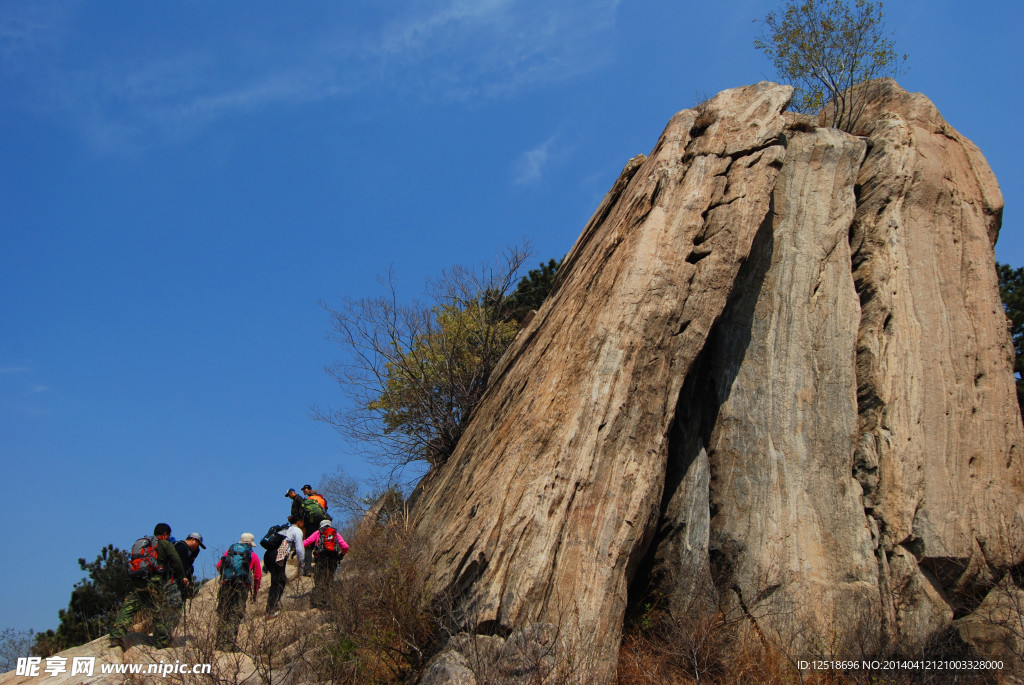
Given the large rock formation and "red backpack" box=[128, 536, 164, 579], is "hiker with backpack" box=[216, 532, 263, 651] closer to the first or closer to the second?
"red backpack" box=[128, 536, 164, 579]

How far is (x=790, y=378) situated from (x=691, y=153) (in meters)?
4.56

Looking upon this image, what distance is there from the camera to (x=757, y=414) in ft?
40.3

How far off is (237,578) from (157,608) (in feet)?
5.45

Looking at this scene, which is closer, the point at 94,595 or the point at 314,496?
the point at 314,496

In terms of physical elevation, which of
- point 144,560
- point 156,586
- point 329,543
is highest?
point 329,543

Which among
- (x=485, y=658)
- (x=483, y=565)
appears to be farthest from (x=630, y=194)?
(x=485, y=658)

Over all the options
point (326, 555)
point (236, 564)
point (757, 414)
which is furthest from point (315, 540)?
point (757, 414)

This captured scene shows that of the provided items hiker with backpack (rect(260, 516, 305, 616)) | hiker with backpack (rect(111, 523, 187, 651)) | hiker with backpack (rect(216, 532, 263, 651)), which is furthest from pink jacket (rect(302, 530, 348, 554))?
hiker with backpack (rect(111, 523, 187, 651))

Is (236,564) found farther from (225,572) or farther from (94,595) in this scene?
(94,595)

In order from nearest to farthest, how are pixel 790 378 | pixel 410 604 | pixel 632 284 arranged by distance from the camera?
pixel 410 604 → pixel 632 284 → pixel 790 378

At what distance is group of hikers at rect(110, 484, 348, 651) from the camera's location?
10305 mm

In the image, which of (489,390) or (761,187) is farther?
(489,390)

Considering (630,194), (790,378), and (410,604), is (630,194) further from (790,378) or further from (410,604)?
(410,604)

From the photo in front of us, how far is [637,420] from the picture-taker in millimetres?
10523
